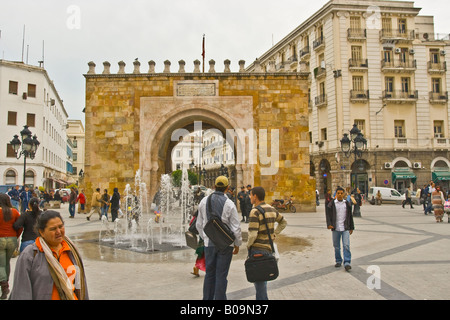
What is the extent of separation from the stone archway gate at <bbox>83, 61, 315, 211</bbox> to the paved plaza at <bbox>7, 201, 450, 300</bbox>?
781cm

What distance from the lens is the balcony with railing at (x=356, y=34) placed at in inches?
1176

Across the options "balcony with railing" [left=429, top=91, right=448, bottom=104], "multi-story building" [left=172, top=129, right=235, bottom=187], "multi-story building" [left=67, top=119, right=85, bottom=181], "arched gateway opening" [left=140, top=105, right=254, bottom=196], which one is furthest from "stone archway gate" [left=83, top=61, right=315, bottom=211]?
"multi-story building" [left=67, top=119, right=85, bottom=181]

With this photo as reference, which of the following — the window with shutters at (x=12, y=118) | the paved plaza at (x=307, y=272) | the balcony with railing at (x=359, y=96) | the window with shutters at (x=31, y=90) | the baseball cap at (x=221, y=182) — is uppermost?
the window with shutters at (x=31, y=90)

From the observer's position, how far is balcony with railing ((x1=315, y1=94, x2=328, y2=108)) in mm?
30881

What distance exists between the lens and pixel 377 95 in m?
29.7

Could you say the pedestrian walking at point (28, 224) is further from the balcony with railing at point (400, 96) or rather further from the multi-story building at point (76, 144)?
the multi-story building at point (76, 144)

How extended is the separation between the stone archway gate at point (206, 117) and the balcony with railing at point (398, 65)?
52.5ft

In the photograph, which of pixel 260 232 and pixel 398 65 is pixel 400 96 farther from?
pixel 260 232

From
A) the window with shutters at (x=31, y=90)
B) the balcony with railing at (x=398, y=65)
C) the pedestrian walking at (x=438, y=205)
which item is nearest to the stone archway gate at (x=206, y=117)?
the pedestrian walking at (x=438, y=205)

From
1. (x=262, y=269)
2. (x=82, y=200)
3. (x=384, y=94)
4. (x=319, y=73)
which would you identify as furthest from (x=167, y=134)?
(x=384, y=94)

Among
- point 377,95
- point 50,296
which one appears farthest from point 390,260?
point 377,95

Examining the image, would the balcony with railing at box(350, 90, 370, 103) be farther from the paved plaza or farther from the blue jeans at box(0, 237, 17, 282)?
the blue jeans at box(0, 237, 17, 282)

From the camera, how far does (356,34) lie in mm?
30078
